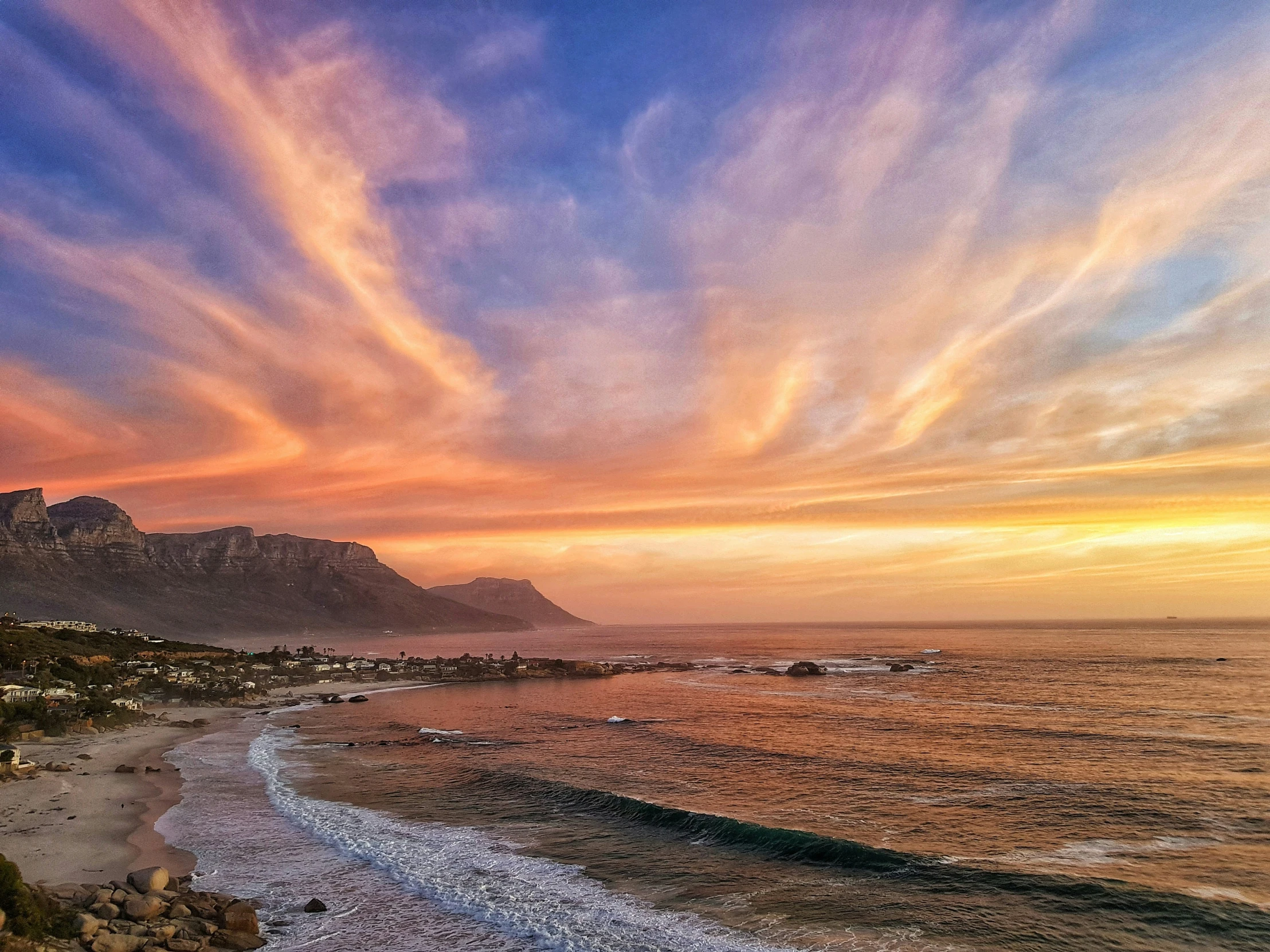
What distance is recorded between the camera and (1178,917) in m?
20.4

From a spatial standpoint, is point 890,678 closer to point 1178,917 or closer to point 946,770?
point 946,770

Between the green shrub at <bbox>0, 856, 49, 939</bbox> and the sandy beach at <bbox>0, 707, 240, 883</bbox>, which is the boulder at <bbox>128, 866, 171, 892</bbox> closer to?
the sandy beach at <bbox>0, 707, 240, 883</bbox>

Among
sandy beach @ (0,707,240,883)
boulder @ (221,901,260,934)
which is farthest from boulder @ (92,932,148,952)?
sandy beach @ (0,707,240,883)

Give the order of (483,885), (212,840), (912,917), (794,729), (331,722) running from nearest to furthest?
(912,917) < (483,885) < (212,840) < (794,729) < (331,722)

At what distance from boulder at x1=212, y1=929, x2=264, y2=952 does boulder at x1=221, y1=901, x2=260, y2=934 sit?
0.10m

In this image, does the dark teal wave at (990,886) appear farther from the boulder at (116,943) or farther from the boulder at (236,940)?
the boulder at (116,943)

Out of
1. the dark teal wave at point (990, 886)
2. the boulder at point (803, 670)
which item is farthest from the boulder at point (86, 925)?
the boulder at point (803, 670)

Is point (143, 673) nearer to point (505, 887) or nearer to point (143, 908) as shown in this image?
point (143, 908)

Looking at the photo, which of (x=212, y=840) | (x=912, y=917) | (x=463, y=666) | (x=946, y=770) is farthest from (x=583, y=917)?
(x=463, y=666)

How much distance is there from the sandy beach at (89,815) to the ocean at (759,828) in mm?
1562

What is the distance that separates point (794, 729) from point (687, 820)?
2731 centimetres

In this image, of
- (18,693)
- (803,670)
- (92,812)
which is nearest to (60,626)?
(18,693)

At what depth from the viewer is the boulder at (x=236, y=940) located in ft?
57.7

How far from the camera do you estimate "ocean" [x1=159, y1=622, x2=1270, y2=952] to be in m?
20.2
